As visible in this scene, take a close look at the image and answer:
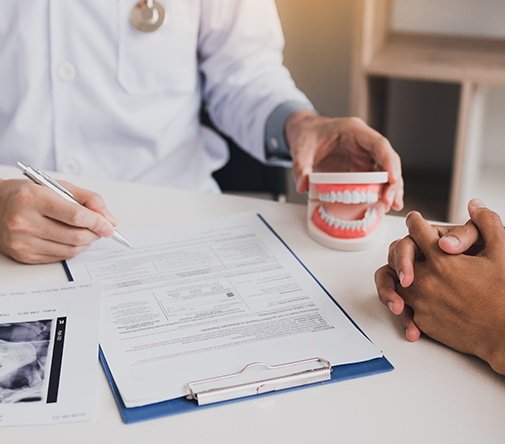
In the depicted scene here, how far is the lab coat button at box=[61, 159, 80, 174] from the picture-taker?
4.66 feet

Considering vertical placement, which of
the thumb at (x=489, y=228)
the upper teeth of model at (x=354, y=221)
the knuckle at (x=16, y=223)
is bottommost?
the upper teeth of model at (x=354, y=221)

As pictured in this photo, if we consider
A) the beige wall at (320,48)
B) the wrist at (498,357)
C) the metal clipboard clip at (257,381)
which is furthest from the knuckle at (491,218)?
the beige wall at (320,48)

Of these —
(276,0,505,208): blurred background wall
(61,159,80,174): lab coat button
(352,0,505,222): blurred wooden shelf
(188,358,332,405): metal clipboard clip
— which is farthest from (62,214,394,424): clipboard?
(276,0,505,208): blurred background wall

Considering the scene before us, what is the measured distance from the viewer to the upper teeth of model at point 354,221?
1054 mm

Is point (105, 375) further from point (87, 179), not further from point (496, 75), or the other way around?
point (496, 75)

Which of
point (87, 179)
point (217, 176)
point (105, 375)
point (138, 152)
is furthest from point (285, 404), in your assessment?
point (217, 176)

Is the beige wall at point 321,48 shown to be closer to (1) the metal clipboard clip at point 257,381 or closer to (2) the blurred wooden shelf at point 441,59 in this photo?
(2) the blurred wooden shelf at point 441,59

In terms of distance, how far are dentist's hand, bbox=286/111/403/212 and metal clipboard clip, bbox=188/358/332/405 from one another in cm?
34

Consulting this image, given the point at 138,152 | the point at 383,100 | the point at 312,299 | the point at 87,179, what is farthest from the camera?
the point at 383,100

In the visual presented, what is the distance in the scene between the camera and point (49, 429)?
74cm

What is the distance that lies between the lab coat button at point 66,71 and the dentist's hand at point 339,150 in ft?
1.32

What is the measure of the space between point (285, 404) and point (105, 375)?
0.18 meters

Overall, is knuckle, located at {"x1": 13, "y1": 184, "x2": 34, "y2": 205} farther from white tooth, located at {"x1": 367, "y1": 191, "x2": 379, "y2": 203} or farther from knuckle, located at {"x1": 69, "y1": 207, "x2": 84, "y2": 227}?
white tooth, located at {"x1": 367, "y1": 191, "x2": 379, "y2": 203}

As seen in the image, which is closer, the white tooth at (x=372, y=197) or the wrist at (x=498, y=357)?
the wrist at (x=498, y=357)
